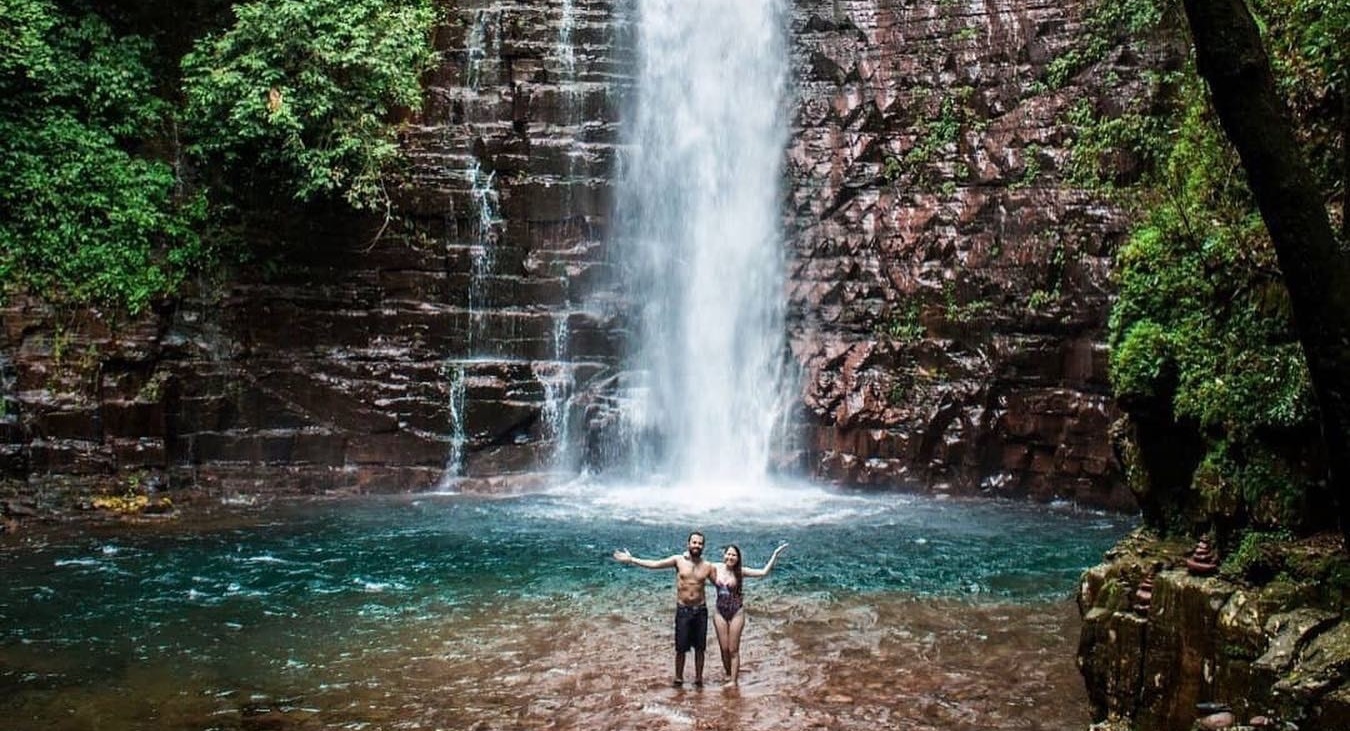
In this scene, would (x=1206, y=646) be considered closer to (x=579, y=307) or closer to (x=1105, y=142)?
(x=1105, y=142)

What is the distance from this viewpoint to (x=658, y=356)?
2031 cm

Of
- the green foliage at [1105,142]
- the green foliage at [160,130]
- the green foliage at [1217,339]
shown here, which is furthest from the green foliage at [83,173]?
the green foliage at [1217,339]

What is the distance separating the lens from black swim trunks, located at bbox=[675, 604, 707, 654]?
8.53 meters

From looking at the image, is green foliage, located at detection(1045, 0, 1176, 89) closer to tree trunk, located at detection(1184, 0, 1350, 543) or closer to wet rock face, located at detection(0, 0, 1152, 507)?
wet rock face, located at detection(0, 0, 1152, 507)

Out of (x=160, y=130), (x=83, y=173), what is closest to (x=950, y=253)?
(x=160, y=130)

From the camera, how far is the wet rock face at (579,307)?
57.3ft

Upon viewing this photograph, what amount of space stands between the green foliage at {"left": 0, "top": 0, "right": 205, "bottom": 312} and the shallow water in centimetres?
511

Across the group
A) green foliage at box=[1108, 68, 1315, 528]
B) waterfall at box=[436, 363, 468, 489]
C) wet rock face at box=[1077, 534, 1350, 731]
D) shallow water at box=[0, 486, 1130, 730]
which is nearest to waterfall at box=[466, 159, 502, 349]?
waterfall at box=[436, 363, 468, 489]

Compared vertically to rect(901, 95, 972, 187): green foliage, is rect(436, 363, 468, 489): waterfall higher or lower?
lower

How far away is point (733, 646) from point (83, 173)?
15520 mm

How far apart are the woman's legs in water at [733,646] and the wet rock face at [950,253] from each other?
33.5 ft

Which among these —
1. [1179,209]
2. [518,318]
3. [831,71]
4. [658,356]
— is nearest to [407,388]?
[518,318]

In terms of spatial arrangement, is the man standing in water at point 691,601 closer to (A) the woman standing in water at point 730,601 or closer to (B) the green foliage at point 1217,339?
(A) the woman standing in water at point 730,601

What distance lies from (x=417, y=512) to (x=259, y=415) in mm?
3849
